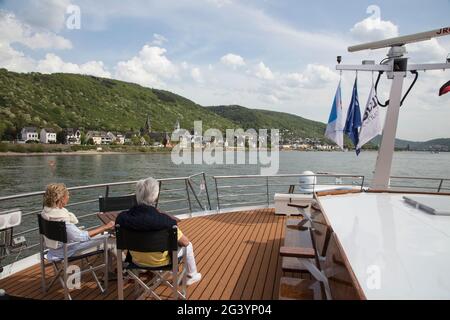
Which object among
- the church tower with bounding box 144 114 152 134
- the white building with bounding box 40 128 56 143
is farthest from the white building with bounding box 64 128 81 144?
the church tower with bounding box 144 114 152 134

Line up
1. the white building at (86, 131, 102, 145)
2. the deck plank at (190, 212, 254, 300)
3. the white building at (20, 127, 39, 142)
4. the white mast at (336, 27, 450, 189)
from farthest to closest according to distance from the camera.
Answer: the white building at (86, 131, 102, 145)
the white building at (20, 127, 39, 142)
the white mast at (336, 27, 450, 189)
the deck plank at (190, 212, 254, 300)

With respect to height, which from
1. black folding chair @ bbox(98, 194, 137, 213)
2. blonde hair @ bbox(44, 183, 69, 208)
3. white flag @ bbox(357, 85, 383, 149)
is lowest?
black folding chair @ bbox(98, 194, 137, 213)

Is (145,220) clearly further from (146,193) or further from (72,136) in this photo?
(72,136)

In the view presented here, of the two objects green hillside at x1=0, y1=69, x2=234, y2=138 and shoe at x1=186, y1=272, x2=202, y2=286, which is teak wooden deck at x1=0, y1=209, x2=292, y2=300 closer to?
shoe at x1=186, y1=272, x2=202, y2=286

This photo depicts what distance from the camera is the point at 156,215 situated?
268cm

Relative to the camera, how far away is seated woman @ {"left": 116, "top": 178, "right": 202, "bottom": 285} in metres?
2.63

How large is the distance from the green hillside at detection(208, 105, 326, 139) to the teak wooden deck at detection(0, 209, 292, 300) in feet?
323

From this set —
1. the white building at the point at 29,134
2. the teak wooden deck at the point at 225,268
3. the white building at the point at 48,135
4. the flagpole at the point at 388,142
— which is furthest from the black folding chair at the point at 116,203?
the white building at the point at 48,135

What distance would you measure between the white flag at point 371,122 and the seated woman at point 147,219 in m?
4.07

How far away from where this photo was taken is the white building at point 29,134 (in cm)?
7549

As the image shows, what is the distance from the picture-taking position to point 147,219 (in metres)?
2.63

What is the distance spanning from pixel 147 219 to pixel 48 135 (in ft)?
291

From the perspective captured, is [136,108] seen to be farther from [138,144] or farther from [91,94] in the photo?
[138,144]

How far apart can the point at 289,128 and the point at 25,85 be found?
256ft
